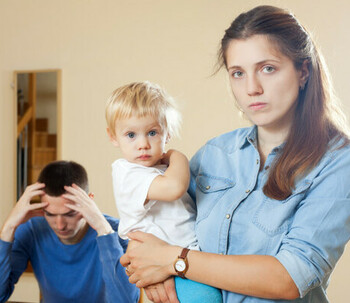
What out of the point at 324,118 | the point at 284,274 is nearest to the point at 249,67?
the point at 324,118

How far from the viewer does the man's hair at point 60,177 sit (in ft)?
8.11

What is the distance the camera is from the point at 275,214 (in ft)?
4.10

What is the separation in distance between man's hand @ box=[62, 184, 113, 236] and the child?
85 cm

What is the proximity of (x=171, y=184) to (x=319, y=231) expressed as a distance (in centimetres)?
43

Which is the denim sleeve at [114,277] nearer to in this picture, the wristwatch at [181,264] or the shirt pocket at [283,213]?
the wristwatch at [181,264]

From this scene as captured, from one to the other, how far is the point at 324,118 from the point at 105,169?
329cm

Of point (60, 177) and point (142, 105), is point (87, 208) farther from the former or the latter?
point (142, 105)

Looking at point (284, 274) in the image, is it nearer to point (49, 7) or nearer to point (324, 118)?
point (324, 118)

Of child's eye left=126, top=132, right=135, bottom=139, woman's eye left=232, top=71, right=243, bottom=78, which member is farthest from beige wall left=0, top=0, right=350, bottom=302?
woman's eye left=232, top=71, right=243, bottom=78

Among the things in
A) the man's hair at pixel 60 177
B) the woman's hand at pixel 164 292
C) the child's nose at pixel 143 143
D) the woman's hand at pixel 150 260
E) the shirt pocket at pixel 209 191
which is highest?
the child's nose at pixel 143 143

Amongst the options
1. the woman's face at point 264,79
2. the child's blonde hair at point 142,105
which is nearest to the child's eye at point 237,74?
the woman's face at point 264,79

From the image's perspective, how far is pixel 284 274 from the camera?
115 cm

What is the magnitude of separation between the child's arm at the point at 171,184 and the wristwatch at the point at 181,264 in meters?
0.18

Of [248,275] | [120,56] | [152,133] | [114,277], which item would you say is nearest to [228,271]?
[248,275]
